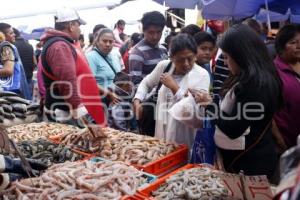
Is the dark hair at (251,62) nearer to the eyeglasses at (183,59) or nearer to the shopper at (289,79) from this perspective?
the shopper at (289,79)

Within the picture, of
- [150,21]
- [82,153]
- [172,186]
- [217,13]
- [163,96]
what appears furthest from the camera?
[217,13]

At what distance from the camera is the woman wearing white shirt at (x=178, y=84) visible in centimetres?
326

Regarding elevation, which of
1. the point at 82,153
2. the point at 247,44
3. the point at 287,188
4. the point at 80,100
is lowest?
the point at 82,153

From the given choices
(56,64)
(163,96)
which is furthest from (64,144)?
(163,96)

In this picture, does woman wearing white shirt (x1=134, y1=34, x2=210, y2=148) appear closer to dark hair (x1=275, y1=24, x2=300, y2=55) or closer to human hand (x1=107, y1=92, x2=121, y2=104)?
dark hair (x1=275, y1=24, x2=300, y2=55)

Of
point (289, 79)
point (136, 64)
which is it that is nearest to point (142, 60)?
point (136, 64)

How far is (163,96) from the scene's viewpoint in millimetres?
3471

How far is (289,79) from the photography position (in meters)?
3.10

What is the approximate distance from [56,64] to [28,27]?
14.8m

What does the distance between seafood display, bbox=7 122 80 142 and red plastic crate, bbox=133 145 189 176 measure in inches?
42.7

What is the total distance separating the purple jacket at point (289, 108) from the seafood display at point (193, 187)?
855 millimetres

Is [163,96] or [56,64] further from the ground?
[56,64]

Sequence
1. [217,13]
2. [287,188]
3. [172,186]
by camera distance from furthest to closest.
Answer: [217,13] < [172,186] < [287,188]

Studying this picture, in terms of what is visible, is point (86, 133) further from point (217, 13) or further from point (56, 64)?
point (217, 13)
